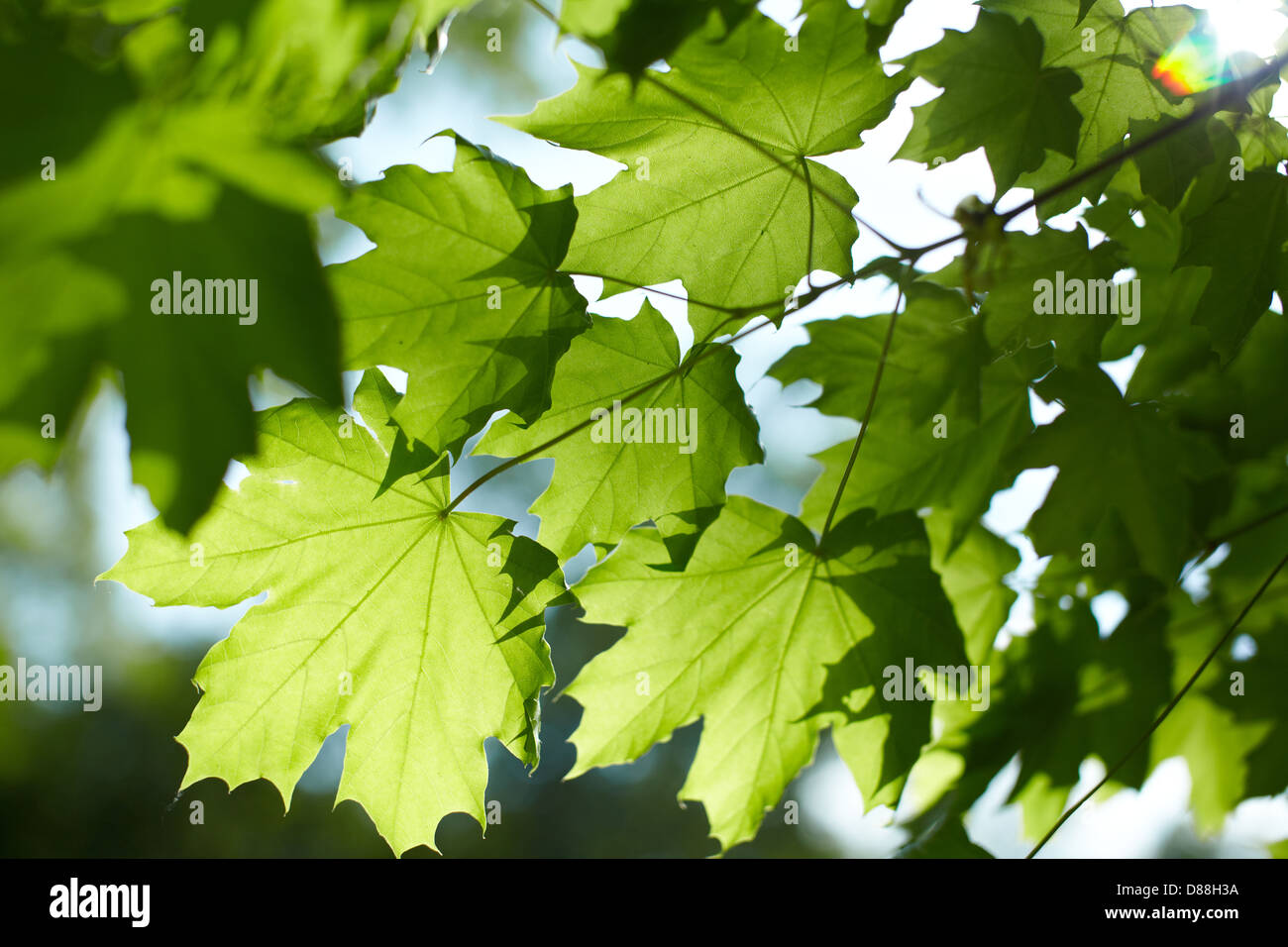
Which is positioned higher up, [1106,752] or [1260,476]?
[1260,476]

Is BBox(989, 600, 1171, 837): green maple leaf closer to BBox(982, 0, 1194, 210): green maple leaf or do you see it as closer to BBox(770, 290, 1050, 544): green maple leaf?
BBox(770, 290, 1050, 544): green maple leaf

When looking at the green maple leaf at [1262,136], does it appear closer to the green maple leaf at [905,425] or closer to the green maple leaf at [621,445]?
the green maple leaf at [905,425]

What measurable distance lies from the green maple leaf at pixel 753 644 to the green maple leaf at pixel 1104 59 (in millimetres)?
603

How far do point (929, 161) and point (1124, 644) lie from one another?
1.12 metres

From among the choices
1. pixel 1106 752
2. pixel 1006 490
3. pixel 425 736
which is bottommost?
pixel 1106 752

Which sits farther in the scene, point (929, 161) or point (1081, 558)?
point (1081, 558)

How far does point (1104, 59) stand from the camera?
3.82 ft

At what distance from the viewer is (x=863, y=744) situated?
1.32 m

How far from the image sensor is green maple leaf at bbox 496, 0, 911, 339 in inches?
40.8

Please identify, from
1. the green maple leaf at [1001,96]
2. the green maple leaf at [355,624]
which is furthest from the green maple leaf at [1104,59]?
Result: the green maple leaf at [355,624]
